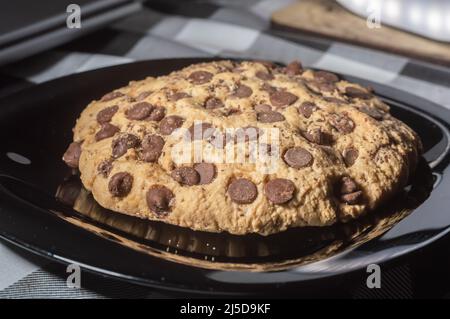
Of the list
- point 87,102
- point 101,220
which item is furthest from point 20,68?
point 101,220

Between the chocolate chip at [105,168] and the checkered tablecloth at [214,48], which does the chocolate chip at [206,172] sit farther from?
the checkered tablecloth at [214,48]

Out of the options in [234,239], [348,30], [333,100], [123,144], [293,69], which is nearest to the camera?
[234,239]

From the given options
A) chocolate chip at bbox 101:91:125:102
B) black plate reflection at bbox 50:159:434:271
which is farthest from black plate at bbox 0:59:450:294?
chocolate chip at bbox 101:91:125:102

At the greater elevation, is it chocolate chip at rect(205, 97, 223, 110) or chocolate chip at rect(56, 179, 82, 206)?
chocolate chip at rect(205, 97, 223, 110)

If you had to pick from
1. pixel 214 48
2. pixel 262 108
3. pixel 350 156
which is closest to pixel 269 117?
pixel 262 108

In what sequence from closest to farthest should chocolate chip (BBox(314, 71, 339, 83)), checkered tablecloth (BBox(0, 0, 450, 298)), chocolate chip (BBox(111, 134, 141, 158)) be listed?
chocolate chip (BBox(111, 134, 141, 158)), chocolate chip (BBox(314, 71, 339, 83)), checkered tablecloth (BBox(0, 0, 450, 298))

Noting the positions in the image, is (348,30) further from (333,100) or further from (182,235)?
(182,235)

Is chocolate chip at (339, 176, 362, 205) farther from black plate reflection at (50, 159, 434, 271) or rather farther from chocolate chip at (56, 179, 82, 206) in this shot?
chocolate chip at (56, 179, 82, 206)
